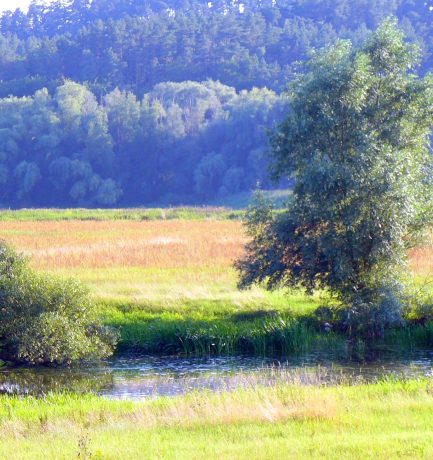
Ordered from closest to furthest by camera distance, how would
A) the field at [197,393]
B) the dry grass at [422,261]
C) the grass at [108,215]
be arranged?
the field at [197,393] → the dry grass at [422,261] → the grass at [108,215]

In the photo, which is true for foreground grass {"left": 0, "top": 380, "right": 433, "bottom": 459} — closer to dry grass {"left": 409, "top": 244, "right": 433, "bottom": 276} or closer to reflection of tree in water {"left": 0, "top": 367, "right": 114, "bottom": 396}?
reflection of tree in water {"left": 0, "top": 367, "right": 114, "bottom": 396}

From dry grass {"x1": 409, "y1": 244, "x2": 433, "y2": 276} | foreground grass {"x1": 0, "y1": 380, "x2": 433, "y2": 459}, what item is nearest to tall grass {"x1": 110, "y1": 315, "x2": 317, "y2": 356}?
dry grass {"x1": 409, "y1": 244, "x2": 433, "y2": 276}

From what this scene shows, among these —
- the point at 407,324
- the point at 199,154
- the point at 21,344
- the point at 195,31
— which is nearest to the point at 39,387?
the point at 21,344

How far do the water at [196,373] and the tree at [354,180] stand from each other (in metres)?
1.79

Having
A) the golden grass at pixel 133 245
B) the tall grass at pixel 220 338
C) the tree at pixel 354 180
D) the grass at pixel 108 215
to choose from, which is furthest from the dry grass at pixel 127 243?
the tree at pixel 354 180

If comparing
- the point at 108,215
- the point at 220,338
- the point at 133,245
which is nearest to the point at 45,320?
the point at 220,338

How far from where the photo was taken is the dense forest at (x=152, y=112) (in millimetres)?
105875

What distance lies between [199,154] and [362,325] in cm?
8878

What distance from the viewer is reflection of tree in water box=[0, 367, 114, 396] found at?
62.9 feet

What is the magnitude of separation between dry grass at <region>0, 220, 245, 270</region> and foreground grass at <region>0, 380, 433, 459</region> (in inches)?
523

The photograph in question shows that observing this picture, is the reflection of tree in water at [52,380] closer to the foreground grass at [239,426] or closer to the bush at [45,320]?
the bush at [45,320]

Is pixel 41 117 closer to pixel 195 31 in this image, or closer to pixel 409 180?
Answer: pixel 195 31

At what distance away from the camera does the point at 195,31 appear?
138 m

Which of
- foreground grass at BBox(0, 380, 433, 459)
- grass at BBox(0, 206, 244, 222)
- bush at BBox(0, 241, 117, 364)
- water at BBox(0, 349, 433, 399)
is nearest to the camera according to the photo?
foreground grass at BBox(0, 380, 433, 459)
